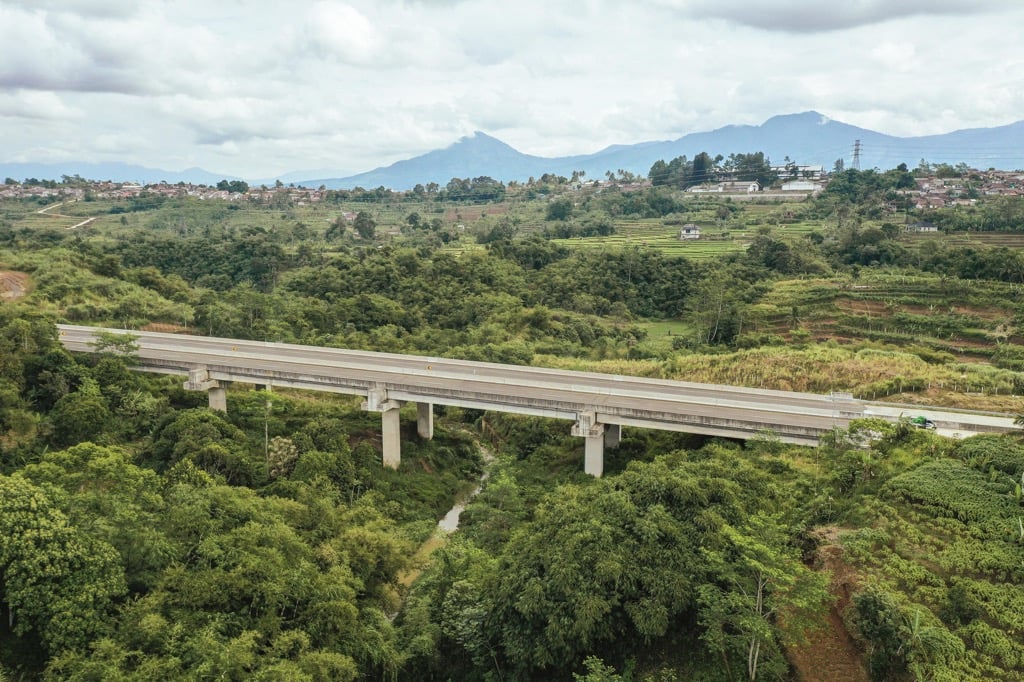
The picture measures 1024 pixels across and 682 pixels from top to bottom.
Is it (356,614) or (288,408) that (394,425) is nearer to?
(288,408)

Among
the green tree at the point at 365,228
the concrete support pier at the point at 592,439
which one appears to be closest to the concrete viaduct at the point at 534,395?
the concrete support pier at the point at 592,439

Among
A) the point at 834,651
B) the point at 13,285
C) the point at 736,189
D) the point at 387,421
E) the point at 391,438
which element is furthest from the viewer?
the point at 736,189

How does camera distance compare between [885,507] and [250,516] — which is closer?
[885,507]

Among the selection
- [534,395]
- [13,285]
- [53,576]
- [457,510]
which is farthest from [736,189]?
[53,576]

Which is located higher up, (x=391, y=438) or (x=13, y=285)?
(x=13, y=285)

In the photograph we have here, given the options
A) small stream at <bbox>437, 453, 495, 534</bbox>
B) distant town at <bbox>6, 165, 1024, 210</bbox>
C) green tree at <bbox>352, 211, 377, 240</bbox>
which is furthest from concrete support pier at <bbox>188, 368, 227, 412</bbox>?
distant town at <bbox>6, 165, 1024, 210</bbox>

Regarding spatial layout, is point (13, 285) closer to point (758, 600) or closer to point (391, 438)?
point (391, 438)

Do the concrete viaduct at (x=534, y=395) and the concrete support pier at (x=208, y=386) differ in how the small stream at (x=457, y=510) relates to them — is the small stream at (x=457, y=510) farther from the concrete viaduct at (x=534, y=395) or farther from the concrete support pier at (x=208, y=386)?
the concrete support pier at (x=208, y=386)

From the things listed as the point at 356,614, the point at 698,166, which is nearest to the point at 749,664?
the point at 356,614
